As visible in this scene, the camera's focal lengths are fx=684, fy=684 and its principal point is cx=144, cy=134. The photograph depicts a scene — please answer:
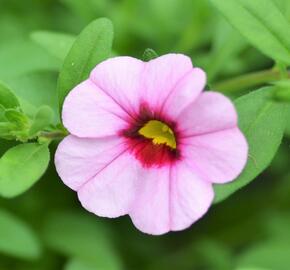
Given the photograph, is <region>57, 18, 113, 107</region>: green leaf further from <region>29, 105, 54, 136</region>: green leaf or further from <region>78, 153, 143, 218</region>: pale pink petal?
<region>78, 153, 143, 218</region>: pale pink petal

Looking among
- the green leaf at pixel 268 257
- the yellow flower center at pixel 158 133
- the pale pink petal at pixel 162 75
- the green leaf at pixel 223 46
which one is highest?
the pale pink petal at pixel 162 75

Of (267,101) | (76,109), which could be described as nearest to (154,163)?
(76,109)

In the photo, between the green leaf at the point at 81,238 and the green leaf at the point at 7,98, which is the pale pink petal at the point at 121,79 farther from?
the green leaf at the point at 81,238

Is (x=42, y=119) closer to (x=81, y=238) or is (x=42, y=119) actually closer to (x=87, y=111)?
(x=87, y=111)

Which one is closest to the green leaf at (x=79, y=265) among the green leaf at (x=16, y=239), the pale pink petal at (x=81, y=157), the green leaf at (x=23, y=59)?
the green leaf at (x=16, y=239)

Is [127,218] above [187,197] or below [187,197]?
below

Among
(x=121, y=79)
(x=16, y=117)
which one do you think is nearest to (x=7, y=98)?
(x=16, y=117)
